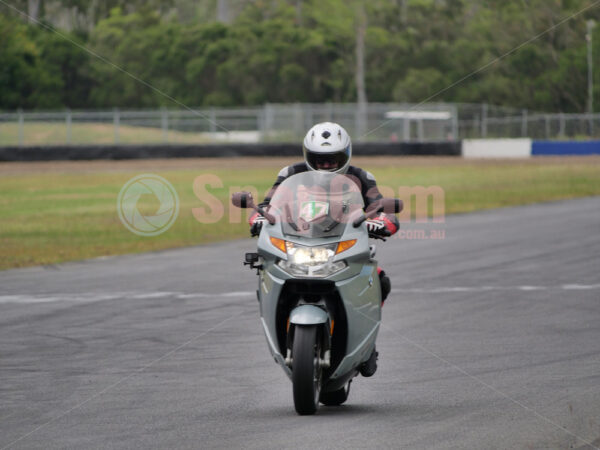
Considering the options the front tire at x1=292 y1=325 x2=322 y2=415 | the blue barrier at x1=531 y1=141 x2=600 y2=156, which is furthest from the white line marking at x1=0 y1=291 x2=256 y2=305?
the blue barrier at x1=531 y1=141 x2=600 y2=156

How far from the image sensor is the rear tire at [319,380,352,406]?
22.5ft

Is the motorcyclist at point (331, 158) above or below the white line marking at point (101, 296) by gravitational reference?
above

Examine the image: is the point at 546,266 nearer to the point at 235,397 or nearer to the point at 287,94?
the point at 235,397

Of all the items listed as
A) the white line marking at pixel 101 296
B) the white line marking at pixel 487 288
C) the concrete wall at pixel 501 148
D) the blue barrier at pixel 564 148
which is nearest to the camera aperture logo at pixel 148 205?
the white line marking at pixel 101 296

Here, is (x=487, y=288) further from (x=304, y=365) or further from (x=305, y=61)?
(x=305, y=61)

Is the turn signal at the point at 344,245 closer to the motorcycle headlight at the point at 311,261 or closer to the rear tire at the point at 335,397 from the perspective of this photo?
the motorcycle headlight at the point at 311,261

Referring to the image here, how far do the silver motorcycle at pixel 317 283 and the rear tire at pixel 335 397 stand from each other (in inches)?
2.2

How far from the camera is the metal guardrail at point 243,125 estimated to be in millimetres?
50938

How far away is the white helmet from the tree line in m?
68.2

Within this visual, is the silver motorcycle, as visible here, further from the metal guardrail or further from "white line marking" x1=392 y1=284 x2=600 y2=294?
the metal guardrail

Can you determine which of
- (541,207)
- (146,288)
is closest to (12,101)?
(541,207)

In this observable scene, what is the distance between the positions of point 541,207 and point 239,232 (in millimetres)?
7882

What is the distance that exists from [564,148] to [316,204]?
4531 centimetres

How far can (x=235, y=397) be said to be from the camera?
701 cm
